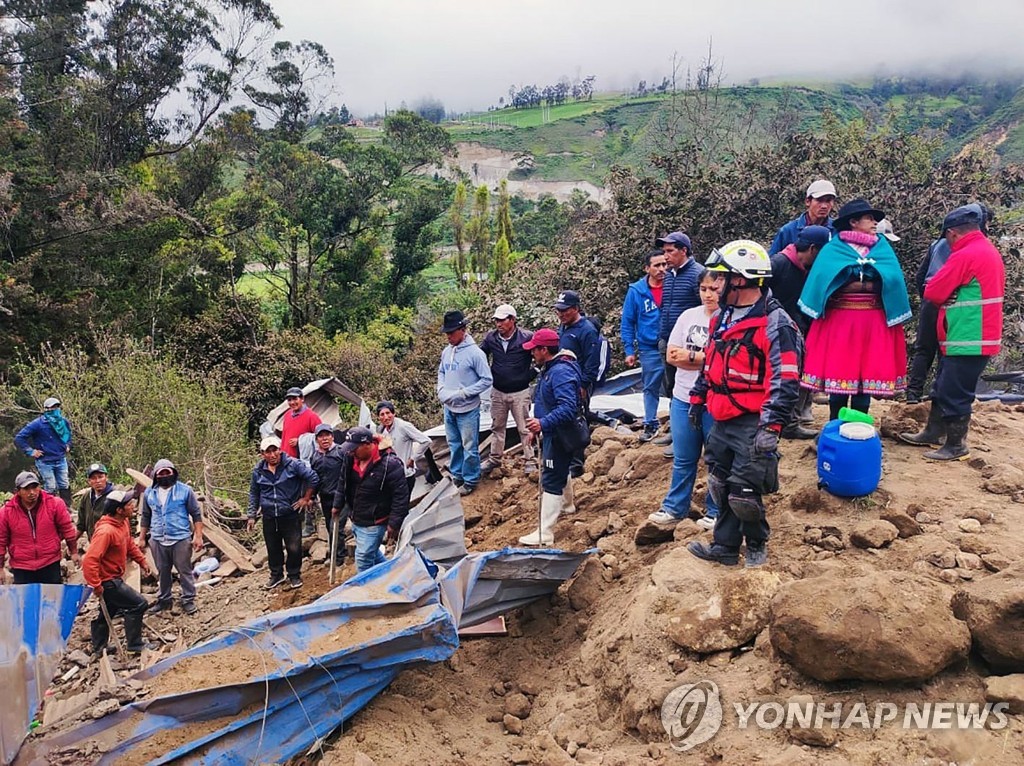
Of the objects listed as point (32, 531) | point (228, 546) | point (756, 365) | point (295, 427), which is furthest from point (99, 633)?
point (756, 365)

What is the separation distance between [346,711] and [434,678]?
703mm

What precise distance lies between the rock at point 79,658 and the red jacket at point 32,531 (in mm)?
827

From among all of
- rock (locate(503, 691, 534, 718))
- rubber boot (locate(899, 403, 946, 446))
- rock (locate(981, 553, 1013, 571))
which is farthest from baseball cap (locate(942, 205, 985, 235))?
rock (locate(503, 691, 534, 718))

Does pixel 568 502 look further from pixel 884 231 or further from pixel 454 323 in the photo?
pixel 884 231

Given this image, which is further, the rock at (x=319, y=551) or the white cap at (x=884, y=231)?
the rock at (x=319, y=551)

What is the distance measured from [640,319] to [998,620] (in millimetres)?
4191

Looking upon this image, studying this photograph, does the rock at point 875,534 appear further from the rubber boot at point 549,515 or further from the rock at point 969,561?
the rubber boot at point 549,515

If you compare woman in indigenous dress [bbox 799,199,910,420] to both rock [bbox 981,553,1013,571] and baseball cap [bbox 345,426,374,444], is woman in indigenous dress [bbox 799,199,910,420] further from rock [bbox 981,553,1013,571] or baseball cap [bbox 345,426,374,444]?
baseball cap [bbox 345,426,374,444]

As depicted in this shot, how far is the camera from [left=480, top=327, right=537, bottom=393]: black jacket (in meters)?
7.11

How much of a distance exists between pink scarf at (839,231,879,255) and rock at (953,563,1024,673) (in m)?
2.41

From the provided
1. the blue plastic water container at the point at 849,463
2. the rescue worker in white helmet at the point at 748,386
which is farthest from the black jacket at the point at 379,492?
the blue plastic water container at the point at 849,463

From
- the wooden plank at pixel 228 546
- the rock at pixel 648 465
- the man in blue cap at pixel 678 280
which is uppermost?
the man in blue cap at pixel 678 280

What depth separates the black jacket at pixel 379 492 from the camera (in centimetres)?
577

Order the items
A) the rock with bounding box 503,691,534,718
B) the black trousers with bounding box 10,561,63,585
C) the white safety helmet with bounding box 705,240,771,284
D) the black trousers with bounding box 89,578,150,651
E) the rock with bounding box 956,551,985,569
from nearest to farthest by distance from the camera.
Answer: the rock with bounding box 956,551,985,569 → the white safety helmet with bounding box 705,240,771,284 → the rock with bounding box 503,691,534,718 → the black trousers with bounding box 89,578,150,651 → the black trousers with bounding box 10,561,63,585
